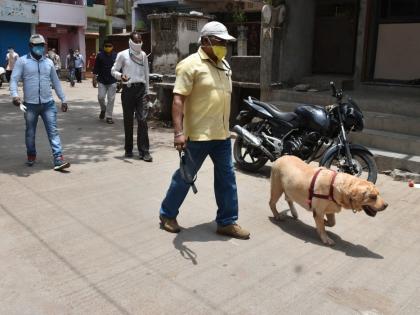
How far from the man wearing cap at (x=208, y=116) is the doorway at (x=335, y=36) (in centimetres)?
689

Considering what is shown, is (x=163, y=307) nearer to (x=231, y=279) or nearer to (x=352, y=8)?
(x=231, y=279)

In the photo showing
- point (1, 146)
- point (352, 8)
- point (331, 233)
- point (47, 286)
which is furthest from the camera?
point (352, 8)

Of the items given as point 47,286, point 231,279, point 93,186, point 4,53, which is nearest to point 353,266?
point 231,279

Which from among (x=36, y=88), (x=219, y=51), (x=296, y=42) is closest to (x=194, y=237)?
(x=219, y=51)

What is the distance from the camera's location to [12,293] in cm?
319

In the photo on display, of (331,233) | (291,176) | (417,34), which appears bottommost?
(331,233)

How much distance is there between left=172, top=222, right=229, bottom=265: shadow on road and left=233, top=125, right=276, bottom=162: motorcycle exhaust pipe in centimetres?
189

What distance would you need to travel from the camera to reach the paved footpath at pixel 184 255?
10.3ft

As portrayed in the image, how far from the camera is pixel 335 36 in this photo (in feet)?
33.5

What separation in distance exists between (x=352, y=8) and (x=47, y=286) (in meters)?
8.97

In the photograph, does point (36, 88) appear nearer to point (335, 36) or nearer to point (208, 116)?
point (208, 116)

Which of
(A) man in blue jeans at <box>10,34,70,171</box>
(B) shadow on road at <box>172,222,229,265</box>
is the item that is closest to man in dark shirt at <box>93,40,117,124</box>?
(A) man in blue jeans at <box>10,34,70,171</box>

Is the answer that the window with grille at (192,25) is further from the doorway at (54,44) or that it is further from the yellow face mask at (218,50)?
the doorway at (54,44)

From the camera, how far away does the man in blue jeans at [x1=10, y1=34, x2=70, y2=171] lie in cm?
602
